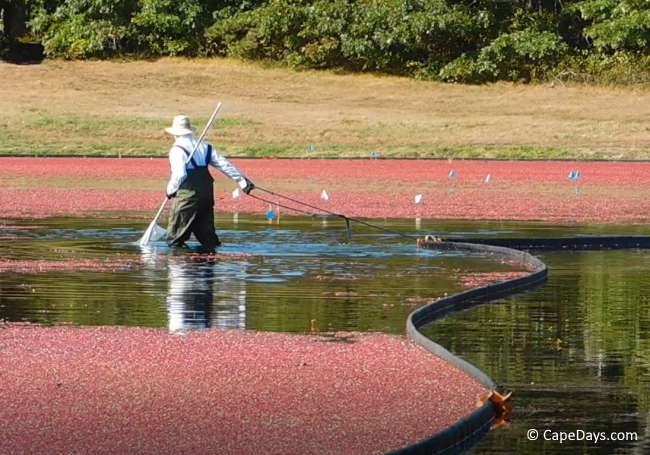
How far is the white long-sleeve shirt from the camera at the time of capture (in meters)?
19.3

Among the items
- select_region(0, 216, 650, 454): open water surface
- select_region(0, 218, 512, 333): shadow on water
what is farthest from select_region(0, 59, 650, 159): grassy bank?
select_region(0, 218, 512, 333): shadow on water

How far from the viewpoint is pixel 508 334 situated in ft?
41.9

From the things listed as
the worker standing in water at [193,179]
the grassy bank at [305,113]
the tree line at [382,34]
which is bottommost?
the grassy bank at [305,113]

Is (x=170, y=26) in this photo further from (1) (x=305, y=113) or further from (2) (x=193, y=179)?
(2) (x=193, y=179)

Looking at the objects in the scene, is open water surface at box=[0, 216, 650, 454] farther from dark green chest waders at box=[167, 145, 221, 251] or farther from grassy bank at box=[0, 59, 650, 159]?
grassy bank at box=[0, 59, 650, 159]

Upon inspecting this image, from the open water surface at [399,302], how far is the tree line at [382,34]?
37479 mm

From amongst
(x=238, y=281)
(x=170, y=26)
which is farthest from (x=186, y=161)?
(x=170, y=26)

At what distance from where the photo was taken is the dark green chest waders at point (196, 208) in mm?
19547

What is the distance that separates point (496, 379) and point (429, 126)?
41.3 metres

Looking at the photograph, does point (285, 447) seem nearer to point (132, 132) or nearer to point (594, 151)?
point (594, 151)

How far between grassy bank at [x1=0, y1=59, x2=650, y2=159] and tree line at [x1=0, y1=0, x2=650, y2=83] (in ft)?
3.10

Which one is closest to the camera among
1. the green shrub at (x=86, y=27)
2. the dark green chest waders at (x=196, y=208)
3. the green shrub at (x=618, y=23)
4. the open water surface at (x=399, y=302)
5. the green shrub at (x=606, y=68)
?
the open water surface at (x=399, y=302)

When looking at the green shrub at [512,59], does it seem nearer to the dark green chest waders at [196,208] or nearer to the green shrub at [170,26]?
Answer: the green shrub at [170,26]

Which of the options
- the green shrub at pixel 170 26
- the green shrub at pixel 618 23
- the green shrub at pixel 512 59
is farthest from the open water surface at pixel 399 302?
the green shrub at pixel 170 26
